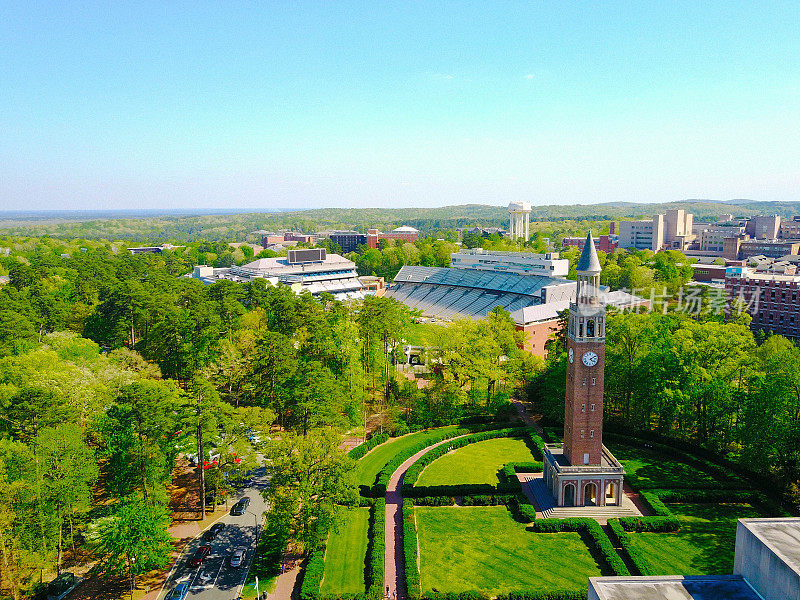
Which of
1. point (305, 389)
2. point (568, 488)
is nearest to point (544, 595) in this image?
point (568, 488)

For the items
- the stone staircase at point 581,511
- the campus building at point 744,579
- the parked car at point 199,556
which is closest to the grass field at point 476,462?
the stone staircase at point 581,511

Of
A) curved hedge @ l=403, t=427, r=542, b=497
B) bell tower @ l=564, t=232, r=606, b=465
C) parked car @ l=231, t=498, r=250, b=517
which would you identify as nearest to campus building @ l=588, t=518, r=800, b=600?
bell tower @ l=564, t=232, r=606, b=465

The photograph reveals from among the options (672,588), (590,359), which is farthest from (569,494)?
(672,588)

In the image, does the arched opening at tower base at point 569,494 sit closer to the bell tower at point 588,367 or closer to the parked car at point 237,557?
the bell tower at point 588,367

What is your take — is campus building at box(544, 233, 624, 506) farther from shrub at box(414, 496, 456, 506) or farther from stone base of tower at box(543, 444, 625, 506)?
shrub at box(414, 496, 456, 506)

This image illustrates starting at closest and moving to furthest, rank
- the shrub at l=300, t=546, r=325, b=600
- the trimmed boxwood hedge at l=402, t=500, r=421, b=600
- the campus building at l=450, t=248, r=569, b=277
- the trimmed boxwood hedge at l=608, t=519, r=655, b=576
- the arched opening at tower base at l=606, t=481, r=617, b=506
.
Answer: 1. the shrub at l=300, t=546, r=325, b=600
2. the trimmed boxwood hedge at l=402, t=500, r=421, b=600
3. the trimmed boxwood hedge at l=608, t=519, r=655, b=576
4. the arched opening at tower base at l=606, t=481, r=617, b=506
5. the campus building at l=450, t=248, r=569, b=277
